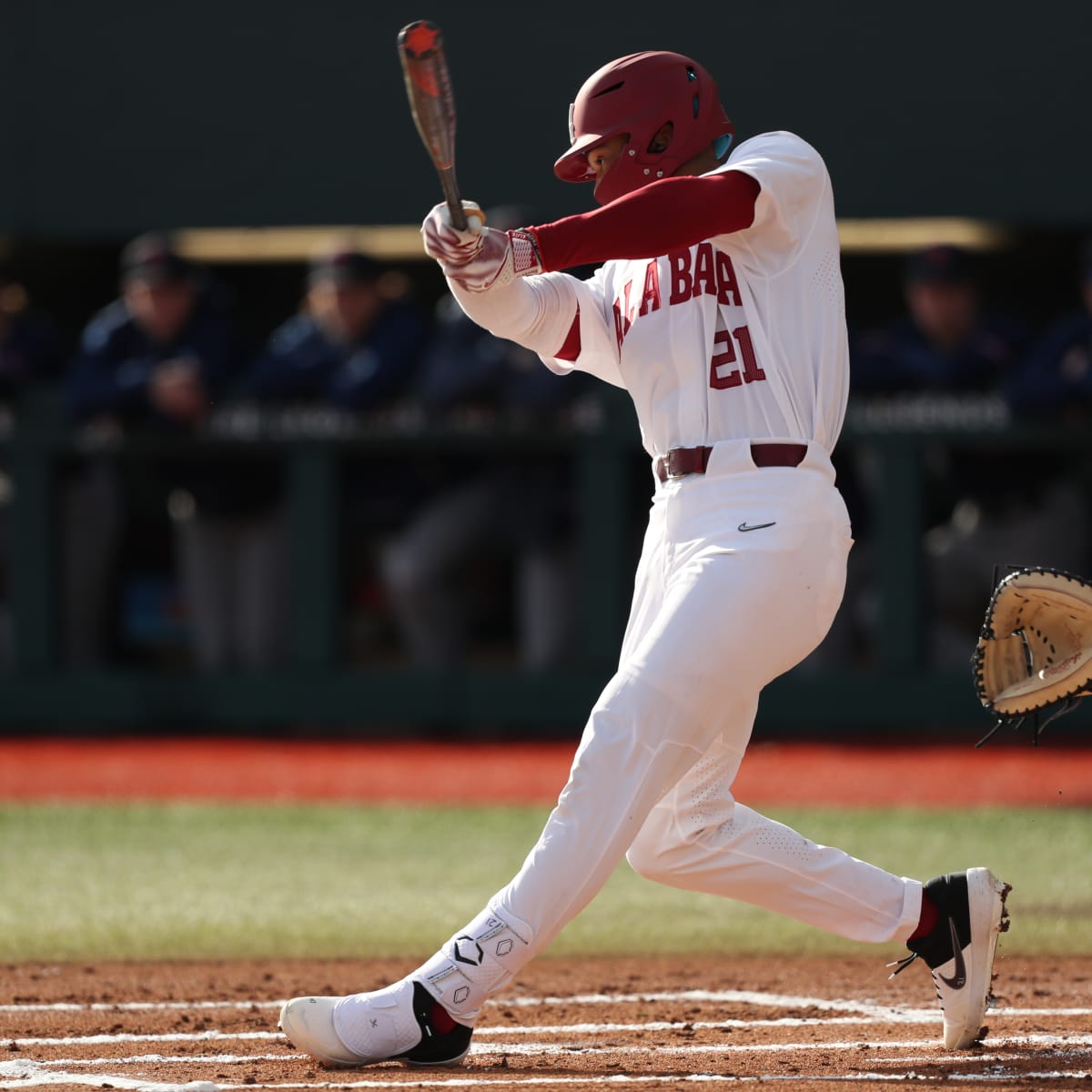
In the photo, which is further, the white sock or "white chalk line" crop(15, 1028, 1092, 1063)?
"white chalk line" crop(15, 1028, 1092, 1063)

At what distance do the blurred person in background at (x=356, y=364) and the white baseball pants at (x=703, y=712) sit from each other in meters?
4.96

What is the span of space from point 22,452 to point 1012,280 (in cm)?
485

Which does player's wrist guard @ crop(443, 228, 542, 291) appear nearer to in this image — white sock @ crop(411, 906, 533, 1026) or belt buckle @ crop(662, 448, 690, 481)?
belt buckle @ crop(662, 448, 690, 481)

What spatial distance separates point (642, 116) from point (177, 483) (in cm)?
556

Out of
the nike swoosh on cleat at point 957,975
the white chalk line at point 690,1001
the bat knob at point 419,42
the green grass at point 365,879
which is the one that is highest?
the bat knob at point 419,42

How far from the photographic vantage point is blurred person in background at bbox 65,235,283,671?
842 cm

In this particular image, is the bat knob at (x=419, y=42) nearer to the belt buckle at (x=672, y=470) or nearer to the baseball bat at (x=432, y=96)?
the baseball bat at (x=432, y=96)

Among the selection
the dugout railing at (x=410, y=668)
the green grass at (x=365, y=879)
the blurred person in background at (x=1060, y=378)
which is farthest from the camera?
the dugout railing at (x=410, y=668)

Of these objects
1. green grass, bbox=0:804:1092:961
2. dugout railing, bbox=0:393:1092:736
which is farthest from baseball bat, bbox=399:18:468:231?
dugout railing, bbox=0:393:1092:736

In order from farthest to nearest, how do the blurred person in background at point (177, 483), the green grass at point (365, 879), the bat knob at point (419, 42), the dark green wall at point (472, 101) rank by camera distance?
1. the dark green wall at point (472, 101)
2. the blurred person in background at point (177, 483)
3. the green grass at point (365, 879)
4. the bat knob at point (419, 42)

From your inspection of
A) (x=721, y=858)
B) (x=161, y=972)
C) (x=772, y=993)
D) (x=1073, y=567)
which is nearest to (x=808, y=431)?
(x=721, y=858)

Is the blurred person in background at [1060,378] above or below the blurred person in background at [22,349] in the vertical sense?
below

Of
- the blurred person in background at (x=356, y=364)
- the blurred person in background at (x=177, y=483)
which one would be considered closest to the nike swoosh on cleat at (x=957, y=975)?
the blurred person in background at (x=356, y=364)

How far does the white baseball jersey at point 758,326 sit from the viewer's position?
3312mm
